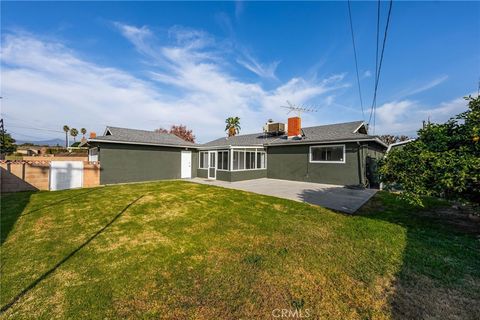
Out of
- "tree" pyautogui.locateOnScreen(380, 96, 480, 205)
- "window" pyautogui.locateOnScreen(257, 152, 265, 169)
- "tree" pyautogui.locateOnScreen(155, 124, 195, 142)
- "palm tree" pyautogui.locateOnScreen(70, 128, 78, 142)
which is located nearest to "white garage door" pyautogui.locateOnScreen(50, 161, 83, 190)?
"window" pyautogui.locateOnScreen(257, 152, 265, 169)

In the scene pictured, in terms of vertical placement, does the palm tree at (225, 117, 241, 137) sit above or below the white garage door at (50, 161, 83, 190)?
above

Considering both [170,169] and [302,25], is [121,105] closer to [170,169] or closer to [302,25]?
[170,169]

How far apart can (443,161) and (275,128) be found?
13.8 m

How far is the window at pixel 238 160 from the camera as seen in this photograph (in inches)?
559

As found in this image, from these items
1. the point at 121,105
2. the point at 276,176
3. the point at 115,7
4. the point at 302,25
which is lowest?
the point at 276,176

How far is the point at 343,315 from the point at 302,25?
44.6 ft

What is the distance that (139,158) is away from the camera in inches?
537

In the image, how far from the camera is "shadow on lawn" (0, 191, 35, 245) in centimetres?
499

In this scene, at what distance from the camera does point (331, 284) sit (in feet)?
10.3

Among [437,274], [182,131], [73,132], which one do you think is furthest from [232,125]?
[73,132]

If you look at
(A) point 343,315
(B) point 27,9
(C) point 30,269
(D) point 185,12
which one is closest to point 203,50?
(D) point 185,12

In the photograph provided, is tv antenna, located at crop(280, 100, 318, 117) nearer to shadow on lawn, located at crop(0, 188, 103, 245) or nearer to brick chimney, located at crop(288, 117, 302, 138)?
brick chimney, located at crop(288, 117, 302, 138)

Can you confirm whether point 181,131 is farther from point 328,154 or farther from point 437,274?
point 437,274

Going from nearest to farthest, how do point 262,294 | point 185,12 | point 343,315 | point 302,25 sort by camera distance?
point 343,315
point 262,294
point 185,12
point 302,25
